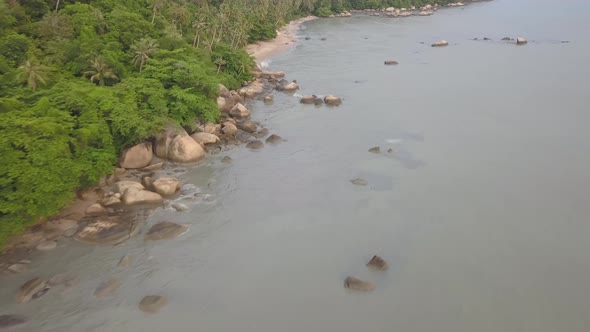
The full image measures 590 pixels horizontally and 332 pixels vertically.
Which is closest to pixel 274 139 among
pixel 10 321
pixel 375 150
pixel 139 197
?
pixel 375 150

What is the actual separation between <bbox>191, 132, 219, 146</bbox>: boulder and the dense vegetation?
89 centimetres

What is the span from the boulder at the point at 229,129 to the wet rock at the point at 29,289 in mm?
13985

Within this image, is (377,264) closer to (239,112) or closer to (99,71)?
(239,112)

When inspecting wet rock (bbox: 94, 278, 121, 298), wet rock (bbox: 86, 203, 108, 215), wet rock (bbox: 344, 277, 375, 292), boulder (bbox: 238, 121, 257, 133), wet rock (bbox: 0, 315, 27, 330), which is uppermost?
wet rock (bbox: 86, 203, 108, 215)

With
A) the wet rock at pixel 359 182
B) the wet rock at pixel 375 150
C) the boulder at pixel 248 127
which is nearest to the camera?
the wet rock at pixel 359 182

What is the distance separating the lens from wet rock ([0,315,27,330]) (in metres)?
12.3

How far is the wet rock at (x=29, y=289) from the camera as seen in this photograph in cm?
1325

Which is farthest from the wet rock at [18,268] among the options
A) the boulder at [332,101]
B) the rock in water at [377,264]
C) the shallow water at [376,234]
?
the boulder at [332,101]

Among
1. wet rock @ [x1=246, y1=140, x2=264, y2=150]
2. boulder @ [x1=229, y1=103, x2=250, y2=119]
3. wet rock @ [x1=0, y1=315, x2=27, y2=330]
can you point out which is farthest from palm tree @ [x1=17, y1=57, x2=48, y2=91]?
wet rock @ [x1=0, y1=315, x2=27, y2=330]

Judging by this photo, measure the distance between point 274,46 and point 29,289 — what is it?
48.0 m

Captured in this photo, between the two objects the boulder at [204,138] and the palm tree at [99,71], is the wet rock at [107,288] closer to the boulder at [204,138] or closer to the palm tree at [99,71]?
the boulder at [204,138]

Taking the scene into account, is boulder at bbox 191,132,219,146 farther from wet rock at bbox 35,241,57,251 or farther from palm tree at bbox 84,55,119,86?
wet rock at bbox 35,241,57,251

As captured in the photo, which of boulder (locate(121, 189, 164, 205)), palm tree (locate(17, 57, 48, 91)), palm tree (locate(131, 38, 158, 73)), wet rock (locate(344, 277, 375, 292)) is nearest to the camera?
wet rock (locate(344, 277, 375, 292))

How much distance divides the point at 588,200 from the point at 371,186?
9244 mm
